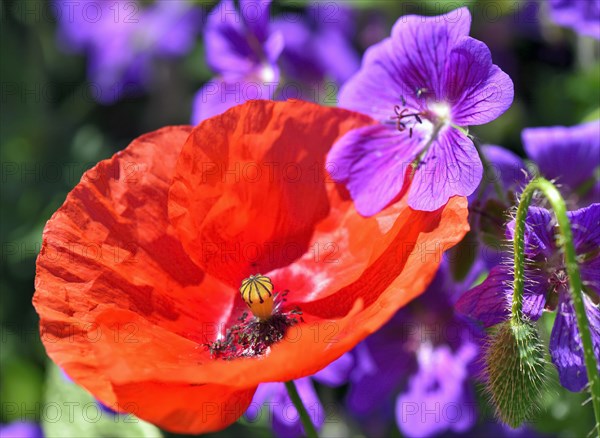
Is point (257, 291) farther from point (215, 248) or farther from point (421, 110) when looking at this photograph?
point (421, 110)

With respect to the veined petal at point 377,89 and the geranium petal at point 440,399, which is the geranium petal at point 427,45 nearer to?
the veined petal at point 377,89

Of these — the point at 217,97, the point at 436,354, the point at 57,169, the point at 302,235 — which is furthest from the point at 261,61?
the point at 57,169

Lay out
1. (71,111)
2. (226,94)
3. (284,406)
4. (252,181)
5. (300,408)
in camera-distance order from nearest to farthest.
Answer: (300,408), (252,181), (284,406), (226,94), (71,111)

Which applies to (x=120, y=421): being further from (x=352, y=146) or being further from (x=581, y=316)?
(x=581, y=316)

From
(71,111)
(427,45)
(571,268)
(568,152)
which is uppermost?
(427,45)

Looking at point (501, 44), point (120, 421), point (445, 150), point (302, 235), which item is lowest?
point (120, 421)

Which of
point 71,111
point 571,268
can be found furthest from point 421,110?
point 71,111

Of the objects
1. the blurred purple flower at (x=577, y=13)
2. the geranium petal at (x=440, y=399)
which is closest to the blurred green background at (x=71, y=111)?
the blurred purple flower at (x=577, y=13)
